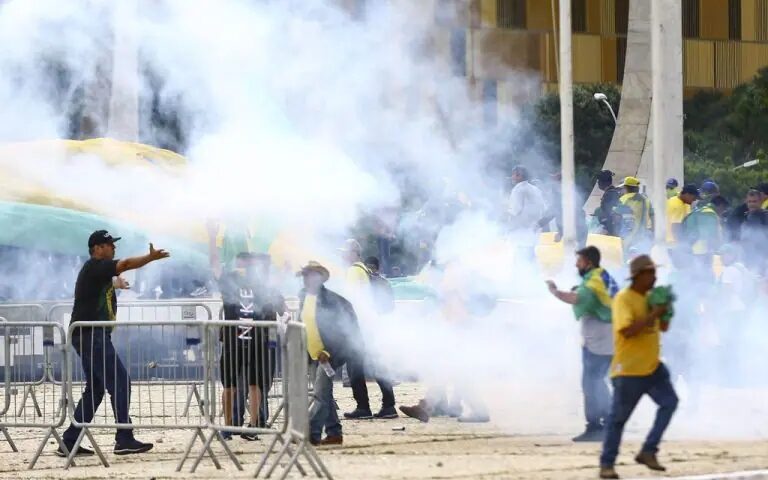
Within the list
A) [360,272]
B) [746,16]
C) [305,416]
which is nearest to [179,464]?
[305,416]

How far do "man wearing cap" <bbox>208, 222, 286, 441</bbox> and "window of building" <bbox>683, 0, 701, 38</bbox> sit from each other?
43.2m

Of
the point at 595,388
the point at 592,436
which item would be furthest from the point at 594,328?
the point at 592,436

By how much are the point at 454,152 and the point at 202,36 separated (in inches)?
219

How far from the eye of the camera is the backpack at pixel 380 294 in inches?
634

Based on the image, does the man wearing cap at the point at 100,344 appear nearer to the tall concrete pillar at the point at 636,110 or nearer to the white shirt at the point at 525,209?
the white shirt at the point at 525,209

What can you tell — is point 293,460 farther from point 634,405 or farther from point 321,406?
point 321,406

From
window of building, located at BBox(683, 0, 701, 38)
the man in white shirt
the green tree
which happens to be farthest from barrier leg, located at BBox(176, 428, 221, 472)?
window of building, located at BBox(683, 0, 701, 38)

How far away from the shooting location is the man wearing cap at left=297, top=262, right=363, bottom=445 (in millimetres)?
13477

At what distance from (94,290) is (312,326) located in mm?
1756

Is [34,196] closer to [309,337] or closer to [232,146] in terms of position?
[232,146]

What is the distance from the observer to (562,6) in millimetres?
26234

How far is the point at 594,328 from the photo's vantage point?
43.1 ft

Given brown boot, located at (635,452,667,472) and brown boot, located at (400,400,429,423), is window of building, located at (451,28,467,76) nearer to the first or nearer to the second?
brown boot, located at (400,400,429,423)

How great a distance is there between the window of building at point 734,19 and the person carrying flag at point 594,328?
44.9 m
